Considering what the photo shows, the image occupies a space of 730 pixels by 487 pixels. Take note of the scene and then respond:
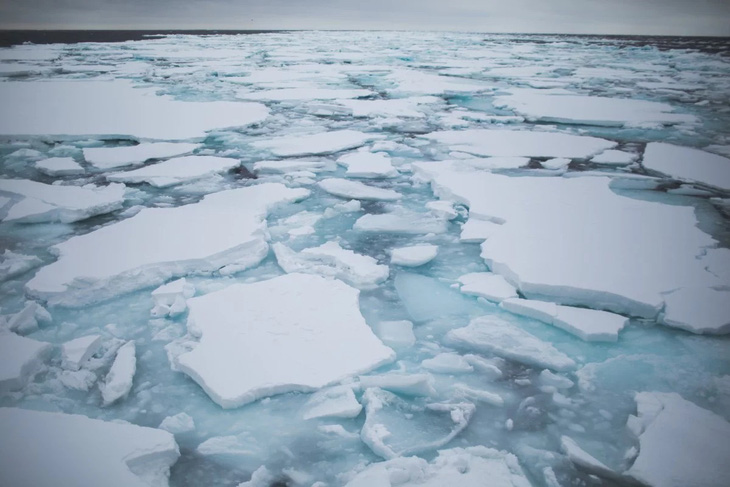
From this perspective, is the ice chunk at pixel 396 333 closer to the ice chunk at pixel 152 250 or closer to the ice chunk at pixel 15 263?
the ice chunk at pixel 152 250

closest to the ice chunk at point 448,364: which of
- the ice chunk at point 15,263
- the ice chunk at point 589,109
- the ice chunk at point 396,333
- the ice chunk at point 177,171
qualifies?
the ice chunk at point 396,333

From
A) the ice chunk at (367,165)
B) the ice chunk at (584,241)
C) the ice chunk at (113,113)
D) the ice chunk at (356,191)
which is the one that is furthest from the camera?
the ice chunk at (113,113)

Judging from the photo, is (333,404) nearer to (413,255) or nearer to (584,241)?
(413,255)

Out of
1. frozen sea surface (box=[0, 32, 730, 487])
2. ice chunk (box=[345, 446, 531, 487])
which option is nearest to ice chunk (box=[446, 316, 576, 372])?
frozen sea surface (box=[0, 32, 730, 487])

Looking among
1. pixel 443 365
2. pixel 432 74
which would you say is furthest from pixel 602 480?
pixel 432 74

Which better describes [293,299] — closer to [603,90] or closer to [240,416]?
[240,416]
